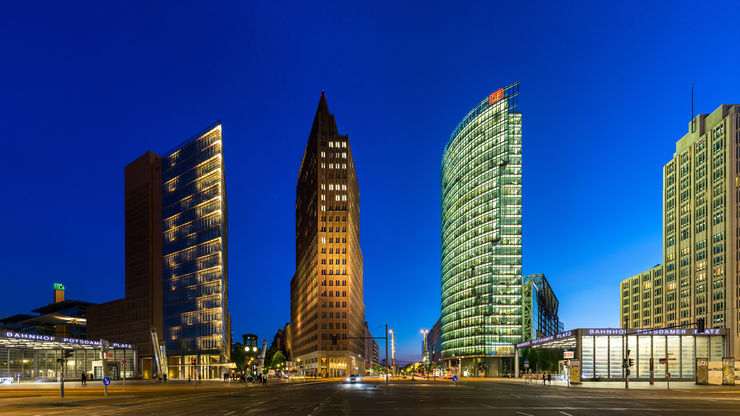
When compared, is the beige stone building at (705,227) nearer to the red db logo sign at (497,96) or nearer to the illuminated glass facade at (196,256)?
the red db logo sign at (497,96)

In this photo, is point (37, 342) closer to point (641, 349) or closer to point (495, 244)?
point (641, 349)

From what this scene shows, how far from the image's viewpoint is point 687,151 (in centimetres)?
17325

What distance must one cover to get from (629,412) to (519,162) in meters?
156

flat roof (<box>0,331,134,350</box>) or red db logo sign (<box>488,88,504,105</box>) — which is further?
A: red db logo sign (<box>488,88,504,105</box>)

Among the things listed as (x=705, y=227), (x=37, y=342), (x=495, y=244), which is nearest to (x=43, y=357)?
(x=37, y=342)

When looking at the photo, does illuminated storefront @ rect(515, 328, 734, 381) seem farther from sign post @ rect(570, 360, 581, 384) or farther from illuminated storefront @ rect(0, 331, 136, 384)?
illuminated storefront @ rect(0, 331, 136, 384)

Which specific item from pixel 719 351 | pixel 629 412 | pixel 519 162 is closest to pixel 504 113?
pixel 519 162

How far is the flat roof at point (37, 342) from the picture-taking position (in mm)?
Result: 80125

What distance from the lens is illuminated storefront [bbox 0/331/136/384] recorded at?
86556 millimetres

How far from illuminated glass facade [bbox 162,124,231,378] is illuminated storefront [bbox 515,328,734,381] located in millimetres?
83459

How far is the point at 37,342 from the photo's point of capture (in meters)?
88.9

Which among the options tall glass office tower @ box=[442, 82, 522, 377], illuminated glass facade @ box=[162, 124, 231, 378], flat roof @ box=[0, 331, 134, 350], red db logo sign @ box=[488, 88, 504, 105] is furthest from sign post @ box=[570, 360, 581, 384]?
red db logo sign @ box=[488, 88, 504, 105]

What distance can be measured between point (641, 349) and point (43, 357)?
100454 millimetres

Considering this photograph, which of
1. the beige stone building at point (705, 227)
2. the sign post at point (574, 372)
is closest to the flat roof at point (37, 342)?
the sign post at point (574, 372)
